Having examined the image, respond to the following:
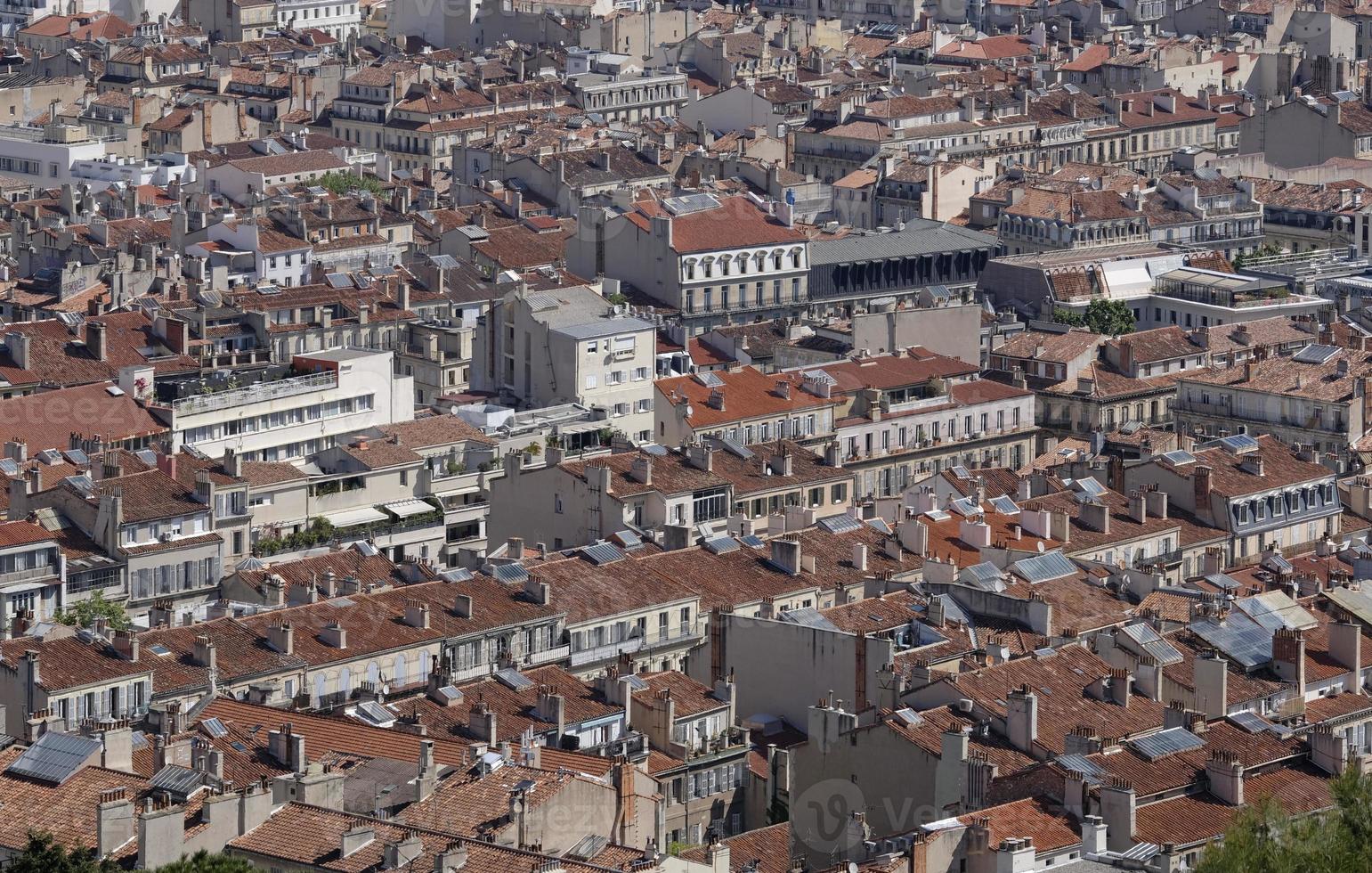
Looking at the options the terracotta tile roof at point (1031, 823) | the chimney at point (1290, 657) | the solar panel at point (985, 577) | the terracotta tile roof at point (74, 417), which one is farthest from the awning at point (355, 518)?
the terracotta tile roof at point (1031, 823)

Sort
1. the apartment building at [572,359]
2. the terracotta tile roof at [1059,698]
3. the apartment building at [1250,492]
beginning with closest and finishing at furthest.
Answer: the terracotta tile roof at [1059,698] → the apartment building at [1250,492] → the apartment building at [572,359]

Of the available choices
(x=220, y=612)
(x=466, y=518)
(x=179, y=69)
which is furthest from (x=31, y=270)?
(x=179, y=69)

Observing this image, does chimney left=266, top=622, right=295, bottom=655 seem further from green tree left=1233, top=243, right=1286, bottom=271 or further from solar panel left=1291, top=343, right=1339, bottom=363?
green tree left=1233, top=243, right=1286, bottom=271

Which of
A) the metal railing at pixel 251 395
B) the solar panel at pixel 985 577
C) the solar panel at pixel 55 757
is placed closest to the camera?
the solar panel at pixel 55 757

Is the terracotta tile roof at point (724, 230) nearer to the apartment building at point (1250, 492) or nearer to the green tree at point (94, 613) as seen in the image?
the apartment building at point (1250, 492)

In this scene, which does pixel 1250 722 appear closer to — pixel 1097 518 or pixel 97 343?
pixel 1097 518

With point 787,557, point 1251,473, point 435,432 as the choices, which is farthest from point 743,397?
point 787,557
